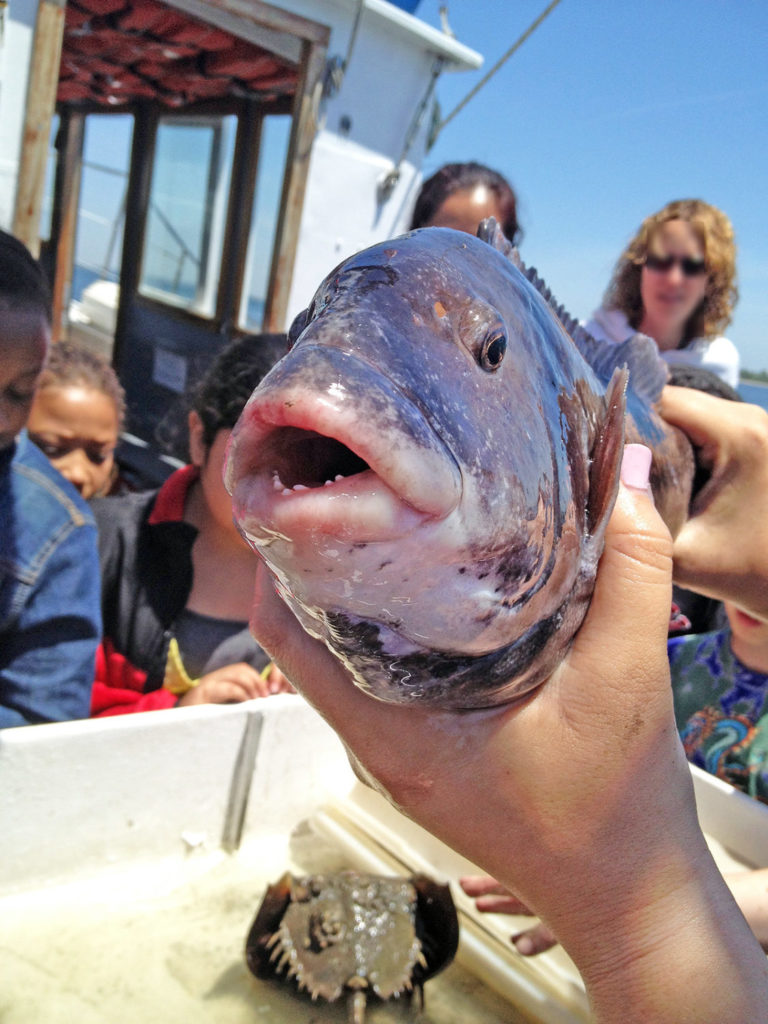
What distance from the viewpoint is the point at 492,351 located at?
3.34 feet

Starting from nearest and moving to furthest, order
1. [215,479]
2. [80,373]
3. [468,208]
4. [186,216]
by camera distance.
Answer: [215,479] → [468,208] → [80,373] → [186,216]

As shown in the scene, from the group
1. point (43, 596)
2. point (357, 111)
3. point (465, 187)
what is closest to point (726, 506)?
point (43, 596)

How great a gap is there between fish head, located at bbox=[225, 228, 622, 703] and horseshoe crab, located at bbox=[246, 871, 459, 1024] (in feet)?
3.16

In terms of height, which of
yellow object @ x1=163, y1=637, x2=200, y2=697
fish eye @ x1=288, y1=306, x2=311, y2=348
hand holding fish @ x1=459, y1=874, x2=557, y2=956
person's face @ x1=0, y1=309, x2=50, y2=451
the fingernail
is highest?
fish eye @ x1=288, y1=306, x2=311, y2=348

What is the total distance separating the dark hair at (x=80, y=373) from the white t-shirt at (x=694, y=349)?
2356mm

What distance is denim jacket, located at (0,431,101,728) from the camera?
2234 millimetres

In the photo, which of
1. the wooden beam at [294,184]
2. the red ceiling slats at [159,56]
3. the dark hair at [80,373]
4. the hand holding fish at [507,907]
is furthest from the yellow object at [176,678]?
the red ceiling slats at [159,56]

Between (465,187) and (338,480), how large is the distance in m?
3.15

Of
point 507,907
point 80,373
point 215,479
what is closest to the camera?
point 507,907

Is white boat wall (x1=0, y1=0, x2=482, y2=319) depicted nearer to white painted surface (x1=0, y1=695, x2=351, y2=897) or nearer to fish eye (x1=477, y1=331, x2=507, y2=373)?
white painted surface (x1=0, y1=695, x2=351, y2=897)

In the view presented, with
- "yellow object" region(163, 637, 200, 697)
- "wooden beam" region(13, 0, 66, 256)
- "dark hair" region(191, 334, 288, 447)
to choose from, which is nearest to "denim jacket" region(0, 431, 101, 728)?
"yellow object" region(163, 637, 200, 697)

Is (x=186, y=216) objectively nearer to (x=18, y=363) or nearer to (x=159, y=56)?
(x=159, y=56)

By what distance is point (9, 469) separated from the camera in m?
2.36

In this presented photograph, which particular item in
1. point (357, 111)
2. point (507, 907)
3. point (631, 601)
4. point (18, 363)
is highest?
point (357, 111)
